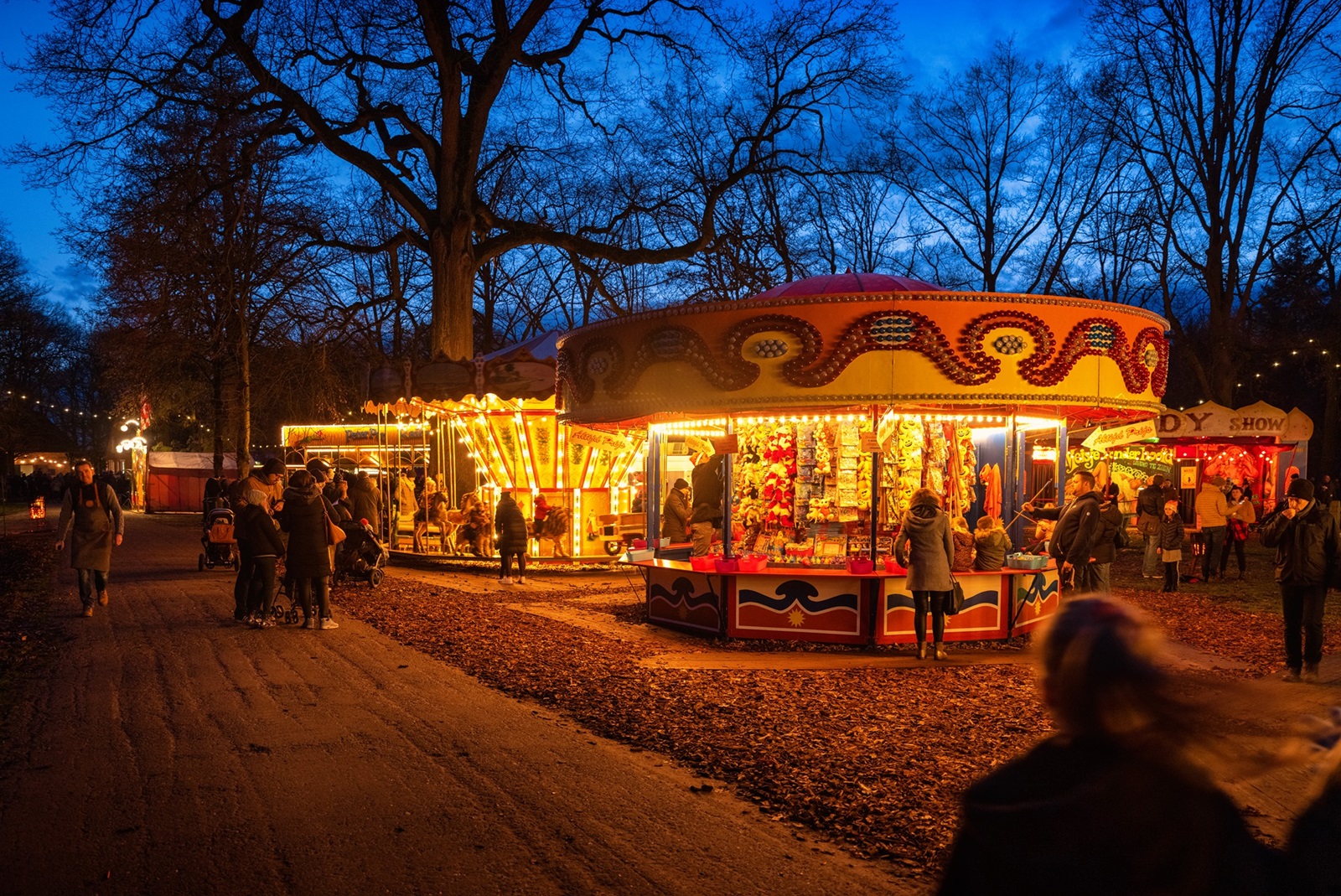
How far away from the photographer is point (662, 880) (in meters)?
4.27

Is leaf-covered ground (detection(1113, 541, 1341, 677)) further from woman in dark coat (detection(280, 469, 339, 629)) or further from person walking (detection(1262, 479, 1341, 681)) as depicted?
woman in dark coat (detection(280, 469, 339, 629))

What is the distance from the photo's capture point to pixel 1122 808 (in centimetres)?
193

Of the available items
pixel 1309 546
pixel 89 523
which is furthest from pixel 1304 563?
pixel 89 523

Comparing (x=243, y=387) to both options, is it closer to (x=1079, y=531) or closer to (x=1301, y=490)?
(x=1079, y=531)

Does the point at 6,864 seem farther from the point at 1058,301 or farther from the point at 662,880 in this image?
the point at 1058,301

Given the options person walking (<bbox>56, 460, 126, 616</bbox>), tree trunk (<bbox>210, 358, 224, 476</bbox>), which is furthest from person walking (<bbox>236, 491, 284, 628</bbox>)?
tree trunk (<bbox>210, 358, 224, 476</bbox>)

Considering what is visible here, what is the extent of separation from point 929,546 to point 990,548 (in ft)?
5.40

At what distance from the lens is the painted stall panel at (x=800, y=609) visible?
10.3 metres

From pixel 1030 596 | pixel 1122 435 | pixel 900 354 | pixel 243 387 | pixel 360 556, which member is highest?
pixel 243 387

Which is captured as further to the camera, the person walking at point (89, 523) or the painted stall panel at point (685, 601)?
the person walking at point (89, 523)

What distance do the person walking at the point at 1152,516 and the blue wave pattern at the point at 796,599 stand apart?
26.3 feet

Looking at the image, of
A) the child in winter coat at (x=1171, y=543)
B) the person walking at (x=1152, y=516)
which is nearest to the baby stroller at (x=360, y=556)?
the child in winter coat at (x=1171, y=543)

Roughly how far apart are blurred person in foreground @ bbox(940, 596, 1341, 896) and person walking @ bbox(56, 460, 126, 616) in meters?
11.5

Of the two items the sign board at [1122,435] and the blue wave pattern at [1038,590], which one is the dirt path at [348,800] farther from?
the sign board at [1122,435]
